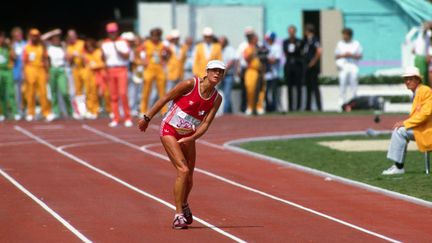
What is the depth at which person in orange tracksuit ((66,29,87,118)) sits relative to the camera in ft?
105

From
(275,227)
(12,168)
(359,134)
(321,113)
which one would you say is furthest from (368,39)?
(275,227)

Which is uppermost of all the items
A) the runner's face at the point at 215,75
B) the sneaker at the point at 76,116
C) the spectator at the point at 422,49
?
the runner's face at the point at 215,75

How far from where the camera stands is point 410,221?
46.2ft

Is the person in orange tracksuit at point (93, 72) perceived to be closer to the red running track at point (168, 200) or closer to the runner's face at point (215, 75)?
the red running track at point (168, 200)

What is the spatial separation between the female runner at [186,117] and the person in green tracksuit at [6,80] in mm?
Result: 17618

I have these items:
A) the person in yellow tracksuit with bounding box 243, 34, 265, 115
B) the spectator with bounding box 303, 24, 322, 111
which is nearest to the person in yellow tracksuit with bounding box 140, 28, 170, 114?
the person in yellow tracksuit with bounding box 243, 34, 265, 115

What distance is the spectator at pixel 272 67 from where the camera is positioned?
32812 millimetres

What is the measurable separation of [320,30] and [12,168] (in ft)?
62.0

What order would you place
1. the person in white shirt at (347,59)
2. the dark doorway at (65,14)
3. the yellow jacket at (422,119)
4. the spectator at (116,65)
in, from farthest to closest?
the dark doorway at (65,14) → the person in white shirt at (347,59) → the spectator at (116,65) → the yellow jacket at (422,119)

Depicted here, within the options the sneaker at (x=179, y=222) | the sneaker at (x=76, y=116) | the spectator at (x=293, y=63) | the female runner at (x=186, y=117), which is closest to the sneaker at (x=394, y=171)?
the female runner at (x=186, y=117)

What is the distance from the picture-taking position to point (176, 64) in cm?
3203

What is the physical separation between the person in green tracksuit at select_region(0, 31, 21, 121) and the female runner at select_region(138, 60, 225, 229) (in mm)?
17618

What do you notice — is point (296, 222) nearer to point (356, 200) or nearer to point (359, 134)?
point (356, 200)

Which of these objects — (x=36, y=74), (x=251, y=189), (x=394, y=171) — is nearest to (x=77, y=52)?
(x=36, y=74)
